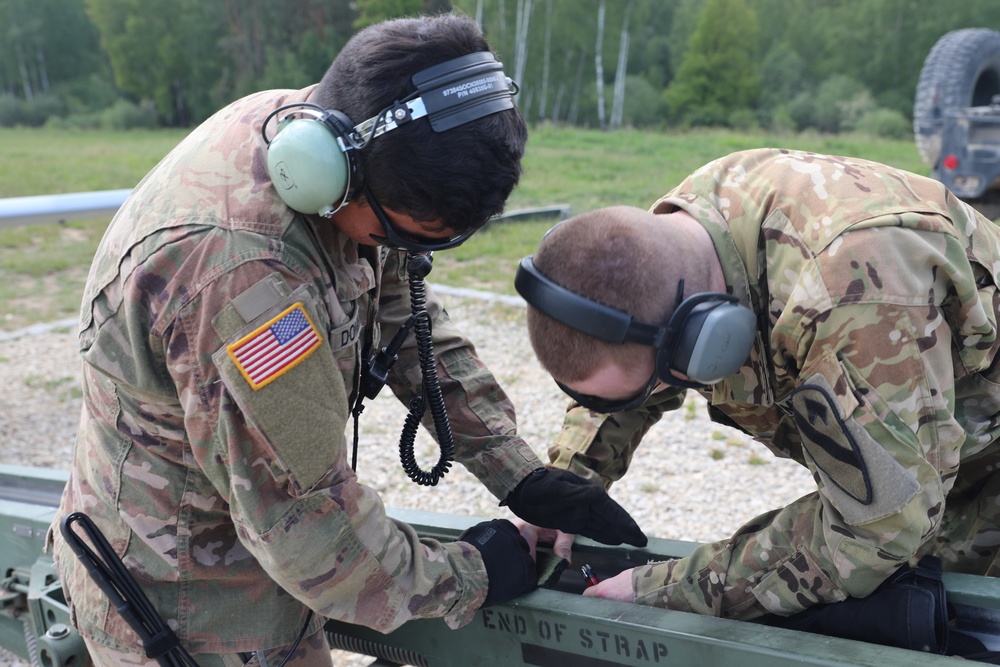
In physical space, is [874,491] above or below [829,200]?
below

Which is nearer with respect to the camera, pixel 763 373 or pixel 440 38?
pixel 440 38

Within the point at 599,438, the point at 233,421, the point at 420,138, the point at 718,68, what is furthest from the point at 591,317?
the point at 718,68

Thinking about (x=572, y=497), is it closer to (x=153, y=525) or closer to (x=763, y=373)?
(x=763, y=373)

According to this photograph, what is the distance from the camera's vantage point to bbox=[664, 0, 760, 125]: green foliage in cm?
4288

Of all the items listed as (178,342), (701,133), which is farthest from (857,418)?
(701,133)

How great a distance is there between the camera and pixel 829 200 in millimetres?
1762

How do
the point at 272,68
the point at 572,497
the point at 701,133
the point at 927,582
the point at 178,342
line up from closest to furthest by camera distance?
the point at 178,342, the point at 927,582, the point at 572,497, the point at 701,133, the point at 272,68

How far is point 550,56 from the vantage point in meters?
41.0

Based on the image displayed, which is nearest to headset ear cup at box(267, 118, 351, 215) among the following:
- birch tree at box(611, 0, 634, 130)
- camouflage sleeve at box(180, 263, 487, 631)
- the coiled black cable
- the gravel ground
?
camouflage sleeve at box(180, 263, 487, 631)

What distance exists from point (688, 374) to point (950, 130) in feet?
28.0

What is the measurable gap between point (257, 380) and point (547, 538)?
1.13 m

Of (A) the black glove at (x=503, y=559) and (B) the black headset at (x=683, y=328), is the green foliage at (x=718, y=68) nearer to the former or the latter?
(A) the black glove at (x=503, y=559)

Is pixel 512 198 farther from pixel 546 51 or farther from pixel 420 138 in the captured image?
pixel 546 51

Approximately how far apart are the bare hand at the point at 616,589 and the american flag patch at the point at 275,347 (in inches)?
38.5
